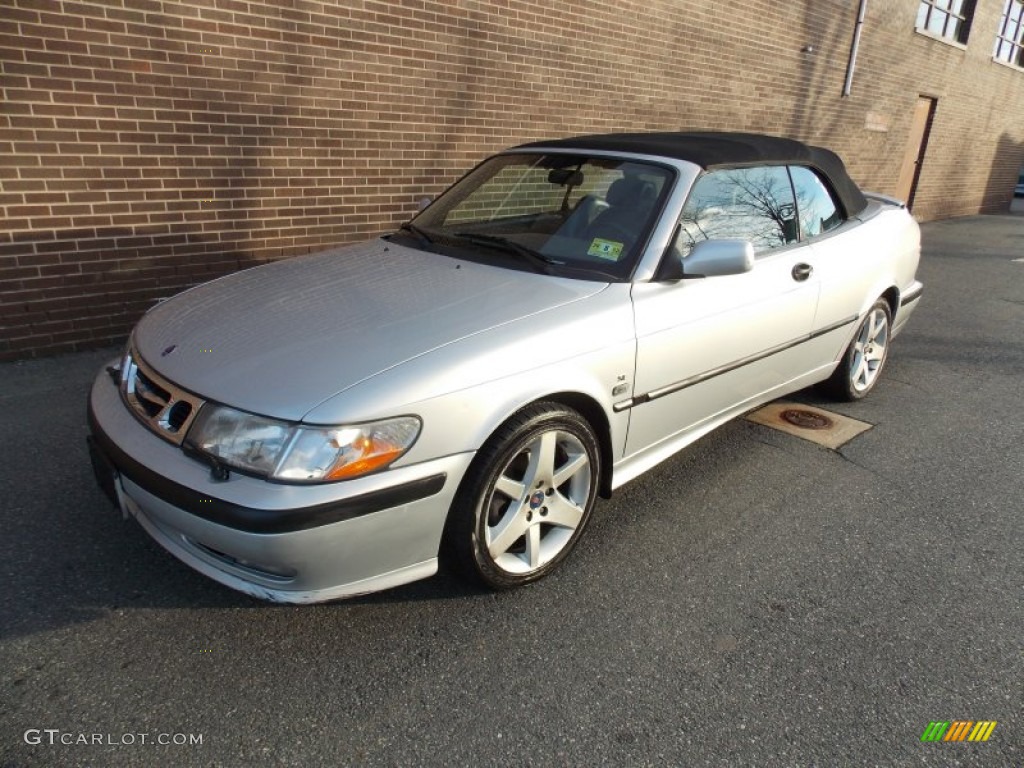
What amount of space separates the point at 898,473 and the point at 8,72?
5344 mm

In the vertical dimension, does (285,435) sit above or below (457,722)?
above

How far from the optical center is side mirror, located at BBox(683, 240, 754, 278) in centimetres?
287

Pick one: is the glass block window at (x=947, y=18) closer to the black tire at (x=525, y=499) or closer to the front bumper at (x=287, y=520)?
the black tire at (x=525, y=499)

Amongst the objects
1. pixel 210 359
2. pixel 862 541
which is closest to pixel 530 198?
pixel 210 359

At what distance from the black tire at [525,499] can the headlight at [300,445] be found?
12.8 inches

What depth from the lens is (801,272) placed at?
11.8 feet

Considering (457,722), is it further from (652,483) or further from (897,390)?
(897,390)

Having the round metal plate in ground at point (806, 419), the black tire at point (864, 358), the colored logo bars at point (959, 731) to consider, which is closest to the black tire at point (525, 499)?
the colored logo bars at point (959, 731)

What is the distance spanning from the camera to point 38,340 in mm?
4613

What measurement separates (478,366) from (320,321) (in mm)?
632

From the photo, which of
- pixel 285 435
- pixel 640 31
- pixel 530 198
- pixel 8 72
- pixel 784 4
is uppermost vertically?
pixel 784 4

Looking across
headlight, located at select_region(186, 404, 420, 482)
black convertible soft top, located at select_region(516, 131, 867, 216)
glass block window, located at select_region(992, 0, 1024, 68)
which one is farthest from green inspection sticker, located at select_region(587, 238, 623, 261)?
glass block window, located at select_region(992, 0, 1024, 68)

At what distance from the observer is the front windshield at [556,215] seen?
2996mm

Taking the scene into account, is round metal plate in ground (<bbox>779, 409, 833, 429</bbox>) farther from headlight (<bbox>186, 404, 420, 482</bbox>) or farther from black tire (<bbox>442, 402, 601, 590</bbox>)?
headlight (<bbox>186, 404, 420, 482</bbox>)
